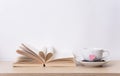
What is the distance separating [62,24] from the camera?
1.28m

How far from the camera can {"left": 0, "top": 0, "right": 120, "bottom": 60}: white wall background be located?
1271mm

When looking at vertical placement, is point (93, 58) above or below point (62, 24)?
below

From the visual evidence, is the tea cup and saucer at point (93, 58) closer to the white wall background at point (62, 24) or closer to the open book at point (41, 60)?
the open book at point (41, 60)

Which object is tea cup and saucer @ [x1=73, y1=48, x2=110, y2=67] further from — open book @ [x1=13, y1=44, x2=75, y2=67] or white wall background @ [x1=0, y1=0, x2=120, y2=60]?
white wall background @ [x1=0, y1=0, x2=120, y2=60]

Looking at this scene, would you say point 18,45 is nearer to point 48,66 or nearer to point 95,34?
point 48,66

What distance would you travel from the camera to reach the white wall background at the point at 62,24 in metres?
1.27

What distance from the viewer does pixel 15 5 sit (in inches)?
50.1

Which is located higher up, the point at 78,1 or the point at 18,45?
the point at 78,1

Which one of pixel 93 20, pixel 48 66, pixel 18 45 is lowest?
pixel 48 66

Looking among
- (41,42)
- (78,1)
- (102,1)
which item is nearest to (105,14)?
(102,1)

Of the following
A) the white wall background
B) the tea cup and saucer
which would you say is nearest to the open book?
the tea cup and saucer

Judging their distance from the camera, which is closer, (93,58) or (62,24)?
(93,58)

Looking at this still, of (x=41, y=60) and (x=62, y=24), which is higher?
(x=62, y=24)

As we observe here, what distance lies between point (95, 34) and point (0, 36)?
23.5 inches
